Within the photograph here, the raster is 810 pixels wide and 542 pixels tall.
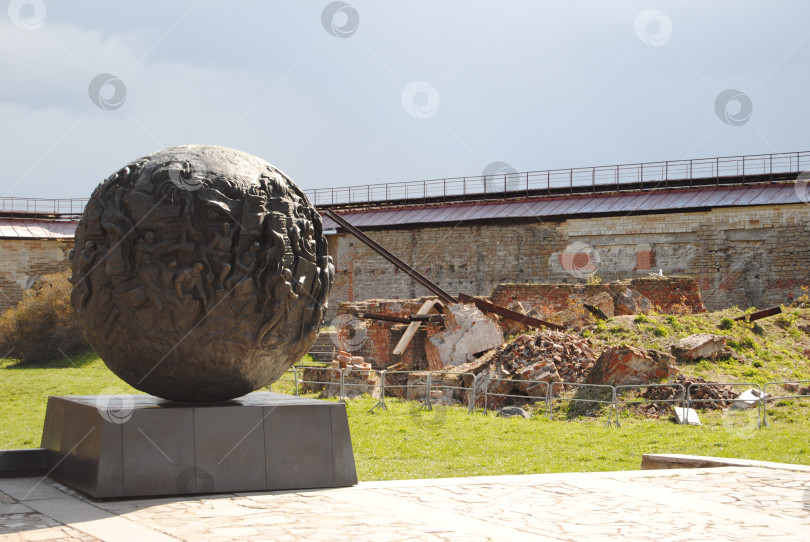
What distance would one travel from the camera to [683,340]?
17.1 metres

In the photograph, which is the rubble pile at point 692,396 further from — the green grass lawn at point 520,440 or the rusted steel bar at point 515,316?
the rusted steel bar at point 515,316

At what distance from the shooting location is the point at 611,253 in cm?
2808

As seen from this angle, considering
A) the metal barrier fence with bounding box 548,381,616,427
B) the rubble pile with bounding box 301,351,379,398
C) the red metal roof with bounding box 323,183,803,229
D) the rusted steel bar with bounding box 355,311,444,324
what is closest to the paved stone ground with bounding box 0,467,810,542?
the metal barrier fence with bounding box 548,381,616,427

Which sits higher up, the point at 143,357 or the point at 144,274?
the point at 144,274

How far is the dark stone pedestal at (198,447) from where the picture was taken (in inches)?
245

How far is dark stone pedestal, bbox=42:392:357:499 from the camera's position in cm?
622

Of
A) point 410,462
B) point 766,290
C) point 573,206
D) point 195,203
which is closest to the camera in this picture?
point 195,203

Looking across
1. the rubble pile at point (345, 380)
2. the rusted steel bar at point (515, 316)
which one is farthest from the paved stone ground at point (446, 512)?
the rusted steel bar at point (515, 316)

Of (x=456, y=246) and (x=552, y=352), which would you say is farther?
(x=456, y=246)

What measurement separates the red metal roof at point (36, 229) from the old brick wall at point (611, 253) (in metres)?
12.2

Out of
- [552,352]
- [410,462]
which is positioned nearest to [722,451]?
[410,462]

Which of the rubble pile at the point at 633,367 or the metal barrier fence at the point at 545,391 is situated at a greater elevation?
the rubble pile at the point at 633,367

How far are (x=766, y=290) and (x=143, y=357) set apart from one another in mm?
22945

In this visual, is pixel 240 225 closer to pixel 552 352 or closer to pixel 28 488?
pixel 28 488
